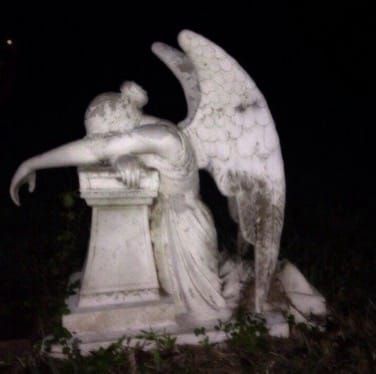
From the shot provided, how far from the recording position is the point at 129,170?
92.7 inches

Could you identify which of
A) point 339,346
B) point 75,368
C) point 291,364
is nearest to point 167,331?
point 75,368

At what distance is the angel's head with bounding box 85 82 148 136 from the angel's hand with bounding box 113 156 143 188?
157 mm

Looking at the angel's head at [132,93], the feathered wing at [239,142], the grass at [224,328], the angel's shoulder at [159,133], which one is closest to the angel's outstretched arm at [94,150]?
the angel's shoulder at [159,133]

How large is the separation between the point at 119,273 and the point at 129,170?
58 cm

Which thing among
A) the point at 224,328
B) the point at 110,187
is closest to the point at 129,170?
the point at 110,187

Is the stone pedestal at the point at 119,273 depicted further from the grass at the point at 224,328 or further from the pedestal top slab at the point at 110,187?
the grass at the point at 224,328

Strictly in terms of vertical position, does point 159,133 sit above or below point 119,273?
above

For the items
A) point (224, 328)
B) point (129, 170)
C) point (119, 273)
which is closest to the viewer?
point (129, 170)

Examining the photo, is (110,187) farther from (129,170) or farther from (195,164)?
(195,164)

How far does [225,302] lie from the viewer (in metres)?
2.71

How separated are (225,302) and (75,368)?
0.91 metres

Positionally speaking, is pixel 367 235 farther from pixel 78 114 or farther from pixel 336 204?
pixel 78 114

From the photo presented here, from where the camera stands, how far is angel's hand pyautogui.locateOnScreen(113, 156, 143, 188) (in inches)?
92.7

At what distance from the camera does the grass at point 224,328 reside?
2.44 meters
